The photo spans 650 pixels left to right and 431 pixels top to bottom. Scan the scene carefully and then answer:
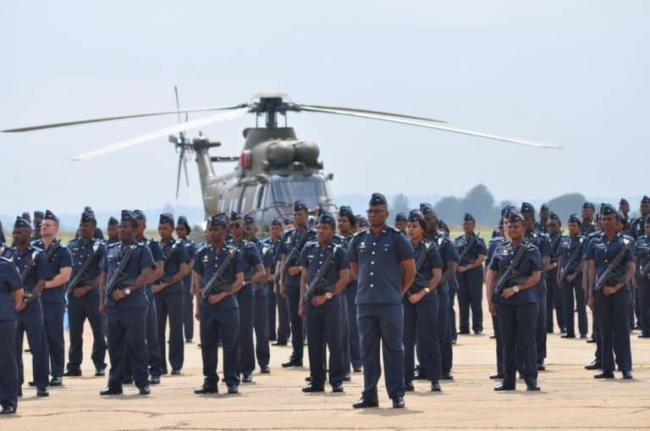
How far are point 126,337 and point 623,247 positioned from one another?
5.30 metres

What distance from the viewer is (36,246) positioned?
1748 cm

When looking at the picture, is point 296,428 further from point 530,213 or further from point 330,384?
point 530,213

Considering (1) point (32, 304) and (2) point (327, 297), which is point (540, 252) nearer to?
(2) point (327, 297)

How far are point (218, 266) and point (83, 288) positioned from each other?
2.92 metres

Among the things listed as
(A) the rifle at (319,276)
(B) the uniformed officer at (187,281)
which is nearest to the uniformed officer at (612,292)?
(A) the rifle at (319,276)

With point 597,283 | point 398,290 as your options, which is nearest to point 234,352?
point 398,290

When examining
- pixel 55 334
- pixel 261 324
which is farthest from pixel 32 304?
pixel 261 324

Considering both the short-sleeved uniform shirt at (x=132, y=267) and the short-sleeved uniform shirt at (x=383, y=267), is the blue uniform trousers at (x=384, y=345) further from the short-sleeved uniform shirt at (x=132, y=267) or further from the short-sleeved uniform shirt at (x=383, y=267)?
the short-sleeved uniform shirt at (x=132, y=267)

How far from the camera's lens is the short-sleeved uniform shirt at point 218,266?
1677 centimetres

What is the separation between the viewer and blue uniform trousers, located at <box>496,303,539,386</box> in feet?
53.1

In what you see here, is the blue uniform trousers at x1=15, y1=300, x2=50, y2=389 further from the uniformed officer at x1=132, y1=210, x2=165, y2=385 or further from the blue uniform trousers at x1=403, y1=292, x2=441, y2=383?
the blue uniform trousers at x1=403, y1=292, x2=441, y2=383

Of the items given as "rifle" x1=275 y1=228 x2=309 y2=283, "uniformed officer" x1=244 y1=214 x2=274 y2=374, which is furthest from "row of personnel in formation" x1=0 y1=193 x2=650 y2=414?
"rifle" x1=275 y1=228 x2=309 y2=283

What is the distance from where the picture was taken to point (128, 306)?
16.8 m

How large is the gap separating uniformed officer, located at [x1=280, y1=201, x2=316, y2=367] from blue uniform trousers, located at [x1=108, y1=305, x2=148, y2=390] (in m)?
3.69
